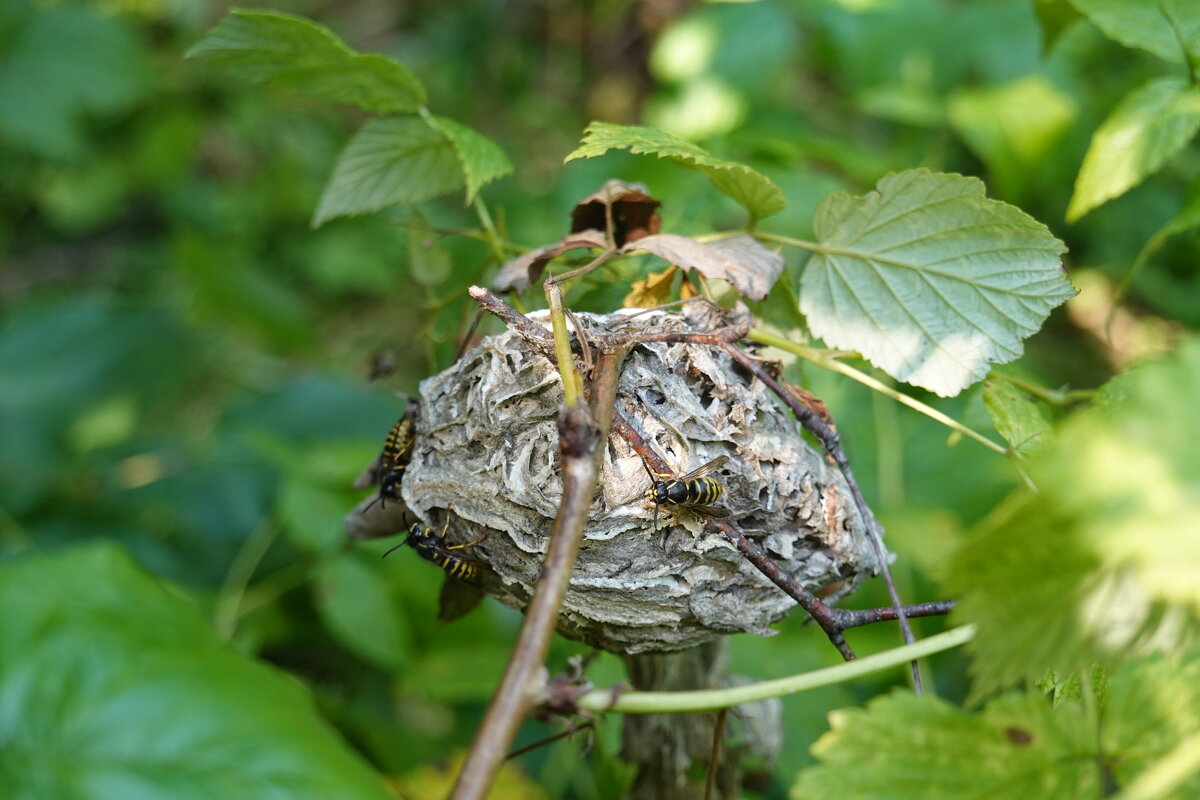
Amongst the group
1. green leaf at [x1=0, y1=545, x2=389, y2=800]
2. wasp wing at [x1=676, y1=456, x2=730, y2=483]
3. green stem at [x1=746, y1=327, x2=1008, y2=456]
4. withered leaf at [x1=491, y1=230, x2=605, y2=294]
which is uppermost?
withered leaf at [x1=491, y1=230, x2=605, y2=294]

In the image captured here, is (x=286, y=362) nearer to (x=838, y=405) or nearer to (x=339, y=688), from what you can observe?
(x=339, y=688)

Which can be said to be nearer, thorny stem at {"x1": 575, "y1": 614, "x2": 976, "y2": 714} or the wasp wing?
thorny stem at {"x1": 575, "y1": 614, "x2": 976, "y2": 714}

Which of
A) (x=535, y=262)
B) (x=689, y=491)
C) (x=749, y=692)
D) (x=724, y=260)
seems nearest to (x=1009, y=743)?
(x=749, y=692)

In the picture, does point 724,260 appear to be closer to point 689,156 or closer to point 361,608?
point 689,156

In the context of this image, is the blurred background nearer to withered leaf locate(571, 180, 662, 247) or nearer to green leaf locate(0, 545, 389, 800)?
withered leaf locate(571, 180, 662, 247)

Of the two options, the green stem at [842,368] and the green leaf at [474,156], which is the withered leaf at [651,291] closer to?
the green stem at [842,368]

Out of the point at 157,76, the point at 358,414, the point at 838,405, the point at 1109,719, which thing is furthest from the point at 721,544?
the point at 157,76

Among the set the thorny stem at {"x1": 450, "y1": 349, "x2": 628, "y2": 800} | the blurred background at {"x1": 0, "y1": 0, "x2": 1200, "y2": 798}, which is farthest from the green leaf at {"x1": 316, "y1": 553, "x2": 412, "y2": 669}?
the thorny stem at {"x1": 450, "y1": 349, "x2": 628, "y2": 800}
